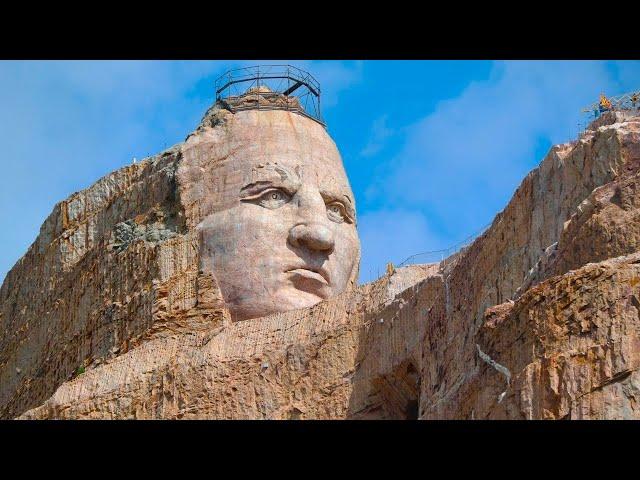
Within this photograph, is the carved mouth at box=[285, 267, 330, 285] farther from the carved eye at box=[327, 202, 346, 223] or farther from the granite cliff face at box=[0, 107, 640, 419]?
the granite cliff face at box=[0, 107, 640, 419]

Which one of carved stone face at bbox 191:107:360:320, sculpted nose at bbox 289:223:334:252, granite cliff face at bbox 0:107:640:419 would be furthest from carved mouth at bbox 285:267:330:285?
granite cliff face at bbox 0:107:640:419

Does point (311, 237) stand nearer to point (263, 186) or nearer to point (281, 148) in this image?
point (263, 186)

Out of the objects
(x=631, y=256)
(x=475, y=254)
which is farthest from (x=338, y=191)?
(x=631, y=256)

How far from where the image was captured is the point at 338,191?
43312 mm

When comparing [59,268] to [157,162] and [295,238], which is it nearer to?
[157,162]

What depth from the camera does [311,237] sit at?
1644 inches

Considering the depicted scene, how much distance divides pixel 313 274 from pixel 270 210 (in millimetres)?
1541

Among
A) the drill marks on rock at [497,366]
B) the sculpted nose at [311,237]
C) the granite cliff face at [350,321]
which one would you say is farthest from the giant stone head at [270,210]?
the drill marks on rock at [497,366]

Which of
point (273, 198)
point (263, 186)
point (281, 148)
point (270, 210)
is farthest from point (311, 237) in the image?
point (281, 148)

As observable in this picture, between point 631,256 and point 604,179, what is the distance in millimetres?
3766

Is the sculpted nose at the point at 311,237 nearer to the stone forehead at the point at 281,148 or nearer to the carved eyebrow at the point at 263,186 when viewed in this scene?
the carved eyebrow at the point at 263,186

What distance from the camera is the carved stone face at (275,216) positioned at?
41688 mm
